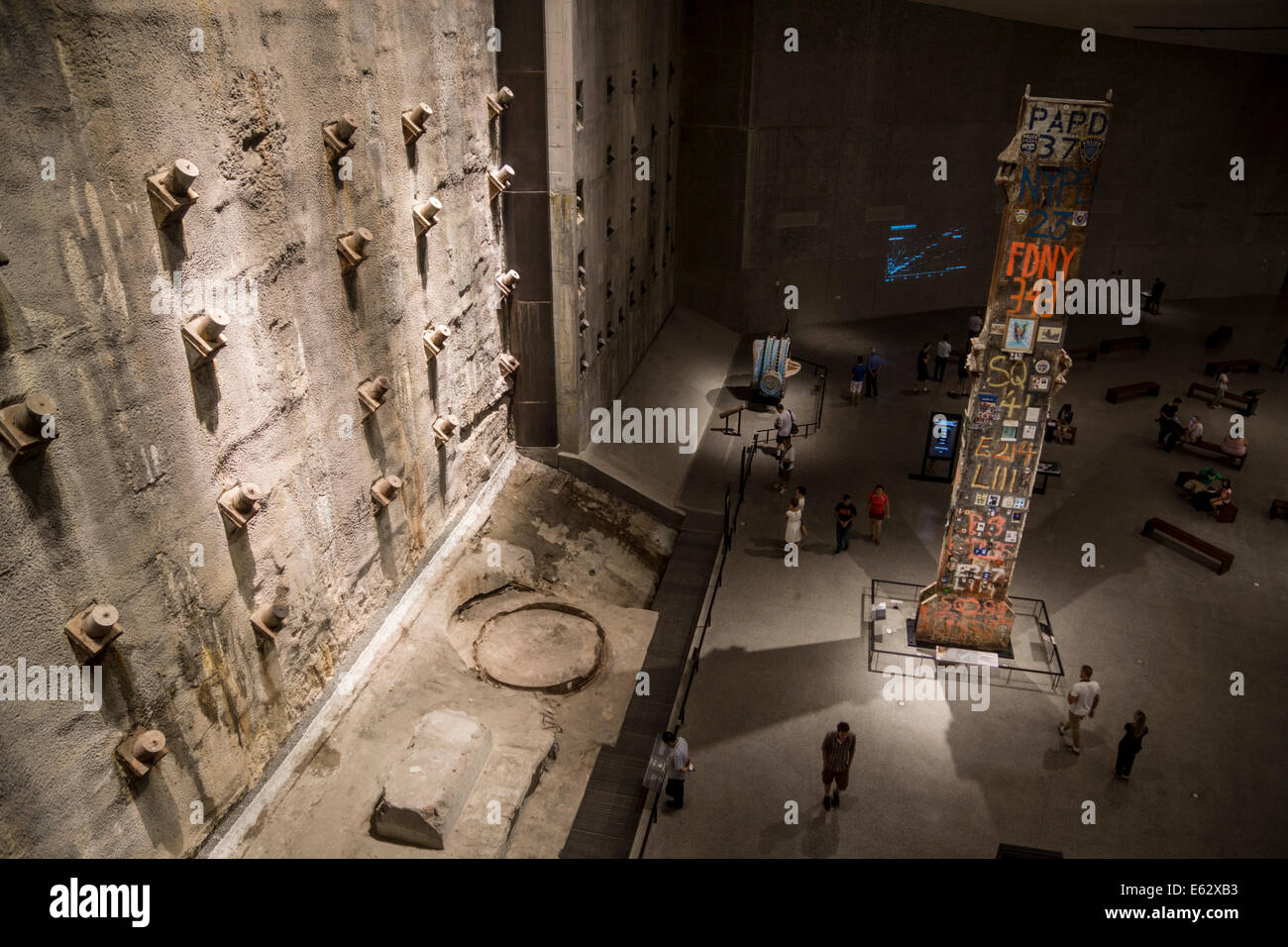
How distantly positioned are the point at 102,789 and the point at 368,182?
6187 mm

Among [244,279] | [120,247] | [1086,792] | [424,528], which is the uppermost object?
[120,247]

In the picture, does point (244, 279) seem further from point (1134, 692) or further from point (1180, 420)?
→ point (1180, 420)

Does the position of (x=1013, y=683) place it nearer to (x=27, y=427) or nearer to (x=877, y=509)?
(x=877, y=509)

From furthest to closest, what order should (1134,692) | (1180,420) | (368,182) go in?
(1180,420) < (1134,692) < (368,182)

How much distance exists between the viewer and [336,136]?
359 inches

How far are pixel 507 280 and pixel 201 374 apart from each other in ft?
23.0

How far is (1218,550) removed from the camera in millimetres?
14422

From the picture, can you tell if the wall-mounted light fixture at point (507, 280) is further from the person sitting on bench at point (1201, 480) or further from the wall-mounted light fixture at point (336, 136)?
the person sitting on bench at point (1201, 480)

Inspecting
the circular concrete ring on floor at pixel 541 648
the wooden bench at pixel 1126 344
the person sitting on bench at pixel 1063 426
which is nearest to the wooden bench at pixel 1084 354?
the wooden bench at pixel 1126 344

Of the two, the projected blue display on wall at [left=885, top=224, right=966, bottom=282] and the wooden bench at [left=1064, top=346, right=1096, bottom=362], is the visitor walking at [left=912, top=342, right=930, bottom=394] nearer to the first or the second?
the wooden bench at [left=1064, top=346, right=1096, bottom=362]

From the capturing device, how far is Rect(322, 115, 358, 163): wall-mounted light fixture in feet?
29.7

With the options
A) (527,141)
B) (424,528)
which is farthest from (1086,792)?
(527,141)
